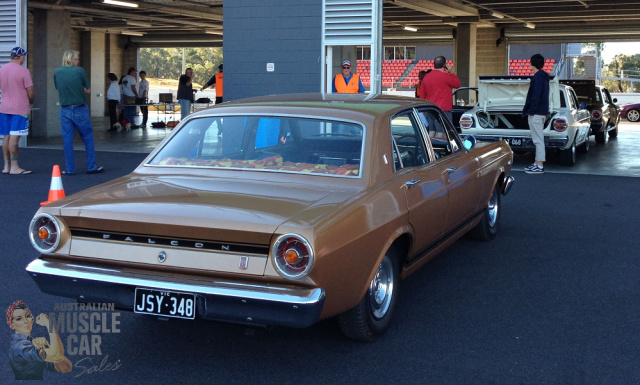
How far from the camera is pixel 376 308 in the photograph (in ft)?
14.4

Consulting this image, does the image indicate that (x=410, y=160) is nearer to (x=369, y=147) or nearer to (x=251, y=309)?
(x=369, y=147)

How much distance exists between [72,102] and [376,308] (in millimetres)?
8014

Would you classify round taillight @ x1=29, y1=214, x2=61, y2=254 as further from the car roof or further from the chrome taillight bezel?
the chrome taillight bezel

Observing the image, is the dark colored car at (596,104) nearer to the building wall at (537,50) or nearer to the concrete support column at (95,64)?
the concrete support column at (95,64)

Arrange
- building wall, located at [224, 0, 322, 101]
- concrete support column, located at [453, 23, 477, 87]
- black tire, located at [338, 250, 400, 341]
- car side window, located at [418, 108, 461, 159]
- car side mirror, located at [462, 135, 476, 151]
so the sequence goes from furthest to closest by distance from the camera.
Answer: concrete support column, located at [453, 23, 477, 87] → building wall, located at [224, 0, 322, 101] → car side mirror, located at [462, 135, 476, 151] → car side window, located at [418, 108, 461, 159] → black tire, located at [338, 250, 400, 341]

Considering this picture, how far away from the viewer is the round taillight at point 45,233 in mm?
3959

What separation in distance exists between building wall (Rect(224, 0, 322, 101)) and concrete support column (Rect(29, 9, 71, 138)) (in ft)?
21.9

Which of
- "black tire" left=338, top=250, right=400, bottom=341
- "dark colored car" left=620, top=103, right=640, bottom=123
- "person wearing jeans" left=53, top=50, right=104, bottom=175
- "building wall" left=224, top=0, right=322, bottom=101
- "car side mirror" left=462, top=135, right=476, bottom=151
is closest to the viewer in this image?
"black tire" left=338, top=250, right=400, bottom=341

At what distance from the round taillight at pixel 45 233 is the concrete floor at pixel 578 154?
9.71 m

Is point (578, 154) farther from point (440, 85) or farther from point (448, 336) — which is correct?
point (448, 336)

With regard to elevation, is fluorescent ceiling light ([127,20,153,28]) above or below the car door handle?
above

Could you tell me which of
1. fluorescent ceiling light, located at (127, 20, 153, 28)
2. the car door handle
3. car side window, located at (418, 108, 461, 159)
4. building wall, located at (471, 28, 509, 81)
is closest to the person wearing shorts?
car side window, located at (418, 108, 461, 159)

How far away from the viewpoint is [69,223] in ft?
13.0

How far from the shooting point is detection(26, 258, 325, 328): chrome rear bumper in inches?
140
